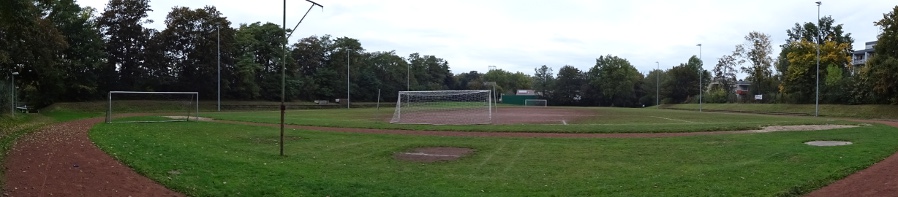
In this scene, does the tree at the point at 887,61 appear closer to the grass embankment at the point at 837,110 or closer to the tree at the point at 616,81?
the grass embankment at the point at 837,110

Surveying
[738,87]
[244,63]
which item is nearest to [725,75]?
[738,87]

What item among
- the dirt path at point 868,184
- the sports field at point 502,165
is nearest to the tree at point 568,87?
the sports field at point 502,165

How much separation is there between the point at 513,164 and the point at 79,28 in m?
53.5

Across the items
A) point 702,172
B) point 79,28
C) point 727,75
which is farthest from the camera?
point 727,75

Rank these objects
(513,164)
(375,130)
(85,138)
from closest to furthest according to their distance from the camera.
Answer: (513,164) < (85,138) < (375,130)

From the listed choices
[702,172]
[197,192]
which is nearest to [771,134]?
[702,172]

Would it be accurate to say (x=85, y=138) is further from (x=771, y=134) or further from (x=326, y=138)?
(x=771, y=134)

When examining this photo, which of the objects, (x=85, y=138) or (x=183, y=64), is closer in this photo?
(x=85, y=138)

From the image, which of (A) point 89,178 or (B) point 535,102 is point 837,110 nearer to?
(A) point 89,178

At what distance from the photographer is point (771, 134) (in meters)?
20.7

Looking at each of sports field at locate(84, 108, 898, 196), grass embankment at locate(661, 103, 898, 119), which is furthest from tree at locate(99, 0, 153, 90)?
grass embankment at locate(661, 103, 898, 119)

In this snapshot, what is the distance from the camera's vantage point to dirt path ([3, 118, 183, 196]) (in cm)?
882

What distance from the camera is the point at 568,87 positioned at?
107 metres

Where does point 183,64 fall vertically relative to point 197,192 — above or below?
above
